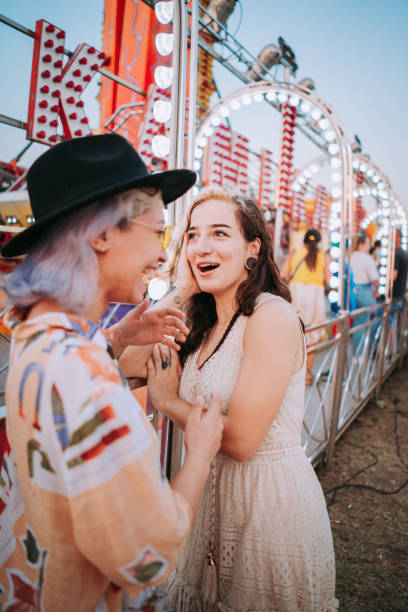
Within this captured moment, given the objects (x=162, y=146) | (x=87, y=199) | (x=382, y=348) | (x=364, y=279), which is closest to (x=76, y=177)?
(x=87, y=199)

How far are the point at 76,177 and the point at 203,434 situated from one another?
741mm

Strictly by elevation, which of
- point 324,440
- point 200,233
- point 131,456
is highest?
point 200,233

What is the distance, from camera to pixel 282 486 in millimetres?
1420

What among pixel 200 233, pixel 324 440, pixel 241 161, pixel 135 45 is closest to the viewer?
pixel 200 233

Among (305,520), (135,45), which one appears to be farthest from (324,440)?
(135,45)

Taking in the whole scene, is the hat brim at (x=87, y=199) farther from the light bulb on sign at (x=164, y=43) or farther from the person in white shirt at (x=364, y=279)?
the person in white shirt at (x=364, y=279)

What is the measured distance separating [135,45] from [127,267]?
10848 millimetres

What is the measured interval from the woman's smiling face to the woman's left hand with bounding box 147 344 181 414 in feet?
1.09

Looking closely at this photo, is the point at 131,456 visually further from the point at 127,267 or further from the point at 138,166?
the point at 138,166

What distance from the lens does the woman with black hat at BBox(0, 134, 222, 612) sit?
71 centimetres

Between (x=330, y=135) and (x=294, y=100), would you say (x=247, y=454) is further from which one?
(x=294, y=100)

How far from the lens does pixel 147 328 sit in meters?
1.42

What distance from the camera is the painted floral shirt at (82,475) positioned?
709mm

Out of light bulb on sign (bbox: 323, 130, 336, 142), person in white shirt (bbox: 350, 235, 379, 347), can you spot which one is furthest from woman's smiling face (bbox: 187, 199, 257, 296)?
person in white shirt (bbox: 350, 235, 379, 347)
